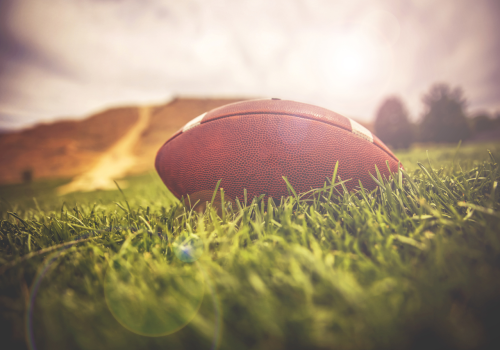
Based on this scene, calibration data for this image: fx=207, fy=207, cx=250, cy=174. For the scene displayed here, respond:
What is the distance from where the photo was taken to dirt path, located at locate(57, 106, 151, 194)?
1055cm

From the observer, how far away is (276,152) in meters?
1.01

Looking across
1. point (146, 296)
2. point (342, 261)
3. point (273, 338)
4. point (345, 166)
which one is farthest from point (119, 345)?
point (345, 166)

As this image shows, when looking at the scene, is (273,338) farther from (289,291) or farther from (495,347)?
(495,347)

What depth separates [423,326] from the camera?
1.35ft

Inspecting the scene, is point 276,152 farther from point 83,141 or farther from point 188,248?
point 83,141

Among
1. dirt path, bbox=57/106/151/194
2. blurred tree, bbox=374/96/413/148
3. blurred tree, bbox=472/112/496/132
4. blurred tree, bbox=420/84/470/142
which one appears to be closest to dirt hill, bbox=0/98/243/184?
dirt path, bbox=57/106/151/194

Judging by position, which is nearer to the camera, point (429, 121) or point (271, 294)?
point (271, 294)

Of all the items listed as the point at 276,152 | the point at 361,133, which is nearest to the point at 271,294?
the point at 276,152

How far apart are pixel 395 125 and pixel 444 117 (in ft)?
15.0

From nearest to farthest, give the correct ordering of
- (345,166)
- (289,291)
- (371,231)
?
1. (289,291)
2. (371,231)
3. (345,166)

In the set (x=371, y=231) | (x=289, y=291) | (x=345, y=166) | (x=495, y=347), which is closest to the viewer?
(x=495, y=347)

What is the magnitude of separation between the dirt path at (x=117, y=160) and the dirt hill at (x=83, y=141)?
0.44 metres

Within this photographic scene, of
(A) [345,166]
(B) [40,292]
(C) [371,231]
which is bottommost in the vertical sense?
(B) [40,292]

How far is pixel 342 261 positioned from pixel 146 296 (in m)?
0.52
